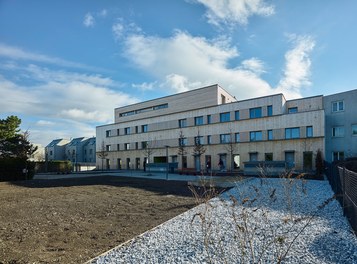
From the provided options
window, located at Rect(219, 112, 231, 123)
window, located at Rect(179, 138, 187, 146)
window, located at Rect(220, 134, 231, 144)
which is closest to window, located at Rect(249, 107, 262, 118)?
Result: window, located at Rect(219, 112, 231, 123)

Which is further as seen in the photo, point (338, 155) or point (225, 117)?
point (225, 117)

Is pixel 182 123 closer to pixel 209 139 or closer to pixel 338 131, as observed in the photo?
pixel 209 139

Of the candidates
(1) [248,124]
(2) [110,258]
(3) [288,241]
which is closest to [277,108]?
(1) [248,124]

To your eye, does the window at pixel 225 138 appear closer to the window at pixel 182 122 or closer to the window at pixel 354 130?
the window at pixel 182 122

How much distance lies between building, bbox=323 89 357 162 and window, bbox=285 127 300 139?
464 cm

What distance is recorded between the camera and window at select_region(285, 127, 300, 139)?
104 ft

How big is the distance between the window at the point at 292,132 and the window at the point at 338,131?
203 inches

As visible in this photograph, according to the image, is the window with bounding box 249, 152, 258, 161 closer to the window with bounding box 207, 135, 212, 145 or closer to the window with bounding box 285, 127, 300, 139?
the window with bounding box 285, 127, 300, 139

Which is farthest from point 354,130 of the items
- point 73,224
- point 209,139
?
point 73,224

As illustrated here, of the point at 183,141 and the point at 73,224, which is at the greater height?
the point at 183,141

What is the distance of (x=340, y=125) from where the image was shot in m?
31.6

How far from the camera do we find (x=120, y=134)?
175 feet

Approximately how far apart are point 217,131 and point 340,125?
1660cm

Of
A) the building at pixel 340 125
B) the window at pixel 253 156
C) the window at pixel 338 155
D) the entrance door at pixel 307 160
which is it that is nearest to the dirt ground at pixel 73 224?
the entrance door at pixel 307 160
